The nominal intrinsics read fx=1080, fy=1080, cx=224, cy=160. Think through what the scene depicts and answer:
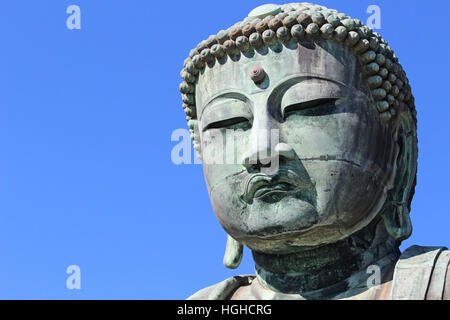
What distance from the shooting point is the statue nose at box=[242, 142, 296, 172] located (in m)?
10.2

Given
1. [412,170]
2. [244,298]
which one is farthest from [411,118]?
[244,298]

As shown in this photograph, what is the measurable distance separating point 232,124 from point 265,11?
124 cm

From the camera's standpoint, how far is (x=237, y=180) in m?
10.5

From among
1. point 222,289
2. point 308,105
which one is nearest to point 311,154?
point 308,105

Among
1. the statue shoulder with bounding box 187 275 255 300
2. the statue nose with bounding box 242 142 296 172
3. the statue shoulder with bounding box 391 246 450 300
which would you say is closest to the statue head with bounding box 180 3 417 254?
the statue nose with bounding box 242 142 296 172

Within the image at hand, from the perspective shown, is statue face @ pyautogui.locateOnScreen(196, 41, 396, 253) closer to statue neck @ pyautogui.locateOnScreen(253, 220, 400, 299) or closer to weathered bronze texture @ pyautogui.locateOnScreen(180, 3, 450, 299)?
weathered bronze texture @ pyautogui.locateOnScreen(180, 3, 450, 299)

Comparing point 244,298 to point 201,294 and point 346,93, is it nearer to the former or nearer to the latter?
point 201,294

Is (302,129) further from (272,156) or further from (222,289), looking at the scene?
(222,289)

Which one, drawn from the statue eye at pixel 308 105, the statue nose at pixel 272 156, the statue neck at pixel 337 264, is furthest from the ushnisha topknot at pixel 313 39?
the statue neck at pixel 337 264

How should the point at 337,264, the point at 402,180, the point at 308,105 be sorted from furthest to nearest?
the point at 402,180 → the point at 337,264 → the point at 308,105

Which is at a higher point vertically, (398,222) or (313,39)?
(313,39)

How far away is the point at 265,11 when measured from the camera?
36.2 feet

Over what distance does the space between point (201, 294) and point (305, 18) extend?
305 cm

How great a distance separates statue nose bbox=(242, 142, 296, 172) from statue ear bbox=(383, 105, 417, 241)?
1.26 metres
